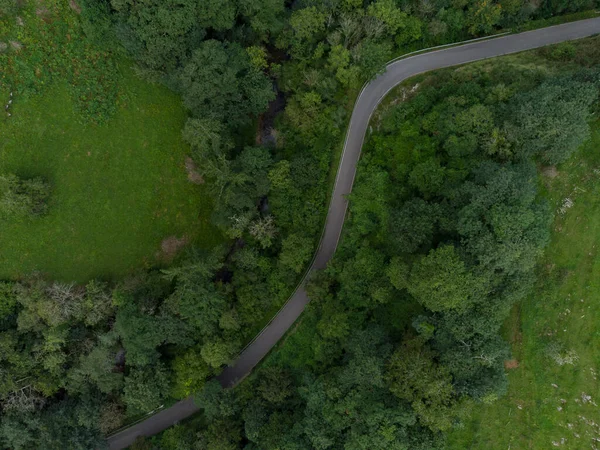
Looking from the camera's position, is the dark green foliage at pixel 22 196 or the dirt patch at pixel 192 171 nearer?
the dark green foliage at pixel 22 196

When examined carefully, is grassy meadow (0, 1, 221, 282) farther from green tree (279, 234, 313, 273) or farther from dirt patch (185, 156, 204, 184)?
green tree (279, 234, 313, 273)

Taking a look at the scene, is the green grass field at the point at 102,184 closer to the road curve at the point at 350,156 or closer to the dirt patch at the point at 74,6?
the dirt patch at the point at 74,6

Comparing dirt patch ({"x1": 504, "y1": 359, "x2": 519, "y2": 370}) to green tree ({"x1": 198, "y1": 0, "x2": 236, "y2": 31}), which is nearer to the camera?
dirt patch ({"x1": 504, "y1": 359, "x2": 519, "y2": 370})

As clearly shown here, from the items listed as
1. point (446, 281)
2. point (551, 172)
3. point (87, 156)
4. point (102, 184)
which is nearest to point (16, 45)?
point (87, 156)

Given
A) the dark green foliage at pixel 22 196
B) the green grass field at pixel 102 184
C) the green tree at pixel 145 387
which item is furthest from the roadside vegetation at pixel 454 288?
the dark green foliage at pixel 22 196

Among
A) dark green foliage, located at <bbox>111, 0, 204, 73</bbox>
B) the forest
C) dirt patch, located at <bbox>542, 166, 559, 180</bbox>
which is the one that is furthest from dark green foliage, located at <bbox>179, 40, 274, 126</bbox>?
dirt patch, located at <bbox>542, 166, 559, 180</bbox>

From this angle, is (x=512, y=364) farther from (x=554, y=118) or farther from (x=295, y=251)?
(x=295, y=251)
